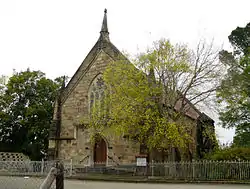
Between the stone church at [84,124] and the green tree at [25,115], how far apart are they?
332 inches

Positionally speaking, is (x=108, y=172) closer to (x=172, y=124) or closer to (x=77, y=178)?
(x=77, y=178)

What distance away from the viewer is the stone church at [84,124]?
23453mm

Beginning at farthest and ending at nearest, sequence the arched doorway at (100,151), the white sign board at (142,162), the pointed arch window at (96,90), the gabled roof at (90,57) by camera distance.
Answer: the gabled roof at (90,57) → the pointed arch window at (96,90) → the arched doorway at (100,151) → the white sign board at (142,162)

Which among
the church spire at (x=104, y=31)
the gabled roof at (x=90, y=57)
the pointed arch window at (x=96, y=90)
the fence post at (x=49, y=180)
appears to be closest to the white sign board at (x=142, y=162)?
the pointed arch window at (x=96, y=90)

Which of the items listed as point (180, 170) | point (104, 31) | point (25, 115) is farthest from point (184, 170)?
point (25, 115)

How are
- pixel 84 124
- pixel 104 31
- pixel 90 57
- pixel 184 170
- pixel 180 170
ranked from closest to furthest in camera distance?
pixel 184 170 → pixel 180 170 → pixel 84 124 → pixel 90 57 → pixel 104 31

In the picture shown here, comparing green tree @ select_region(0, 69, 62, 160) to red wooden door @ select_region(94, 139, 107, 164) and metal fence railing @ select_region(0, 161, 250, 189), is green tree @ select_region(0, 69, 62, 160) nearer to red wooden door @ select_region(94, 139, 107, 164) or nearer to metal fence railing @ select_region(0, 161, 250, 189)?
red wooden door @ select_region(94, 139, 107, 164)

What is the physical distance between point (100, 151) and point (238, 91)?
1146 cm

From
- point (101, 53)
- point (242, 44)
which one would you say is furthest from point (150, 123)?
point (242, 44)

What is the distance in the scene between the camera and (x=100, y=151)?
2477cm

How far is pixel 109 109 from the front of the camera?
67.5 feet

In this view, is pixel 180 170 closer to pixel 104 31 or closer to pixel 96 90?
pixel 96 90

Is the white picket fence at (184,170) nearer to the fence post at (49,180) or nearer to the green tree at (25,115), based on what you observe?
the fence post at (49,180)

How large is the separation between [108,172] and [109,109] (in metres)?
4.47
